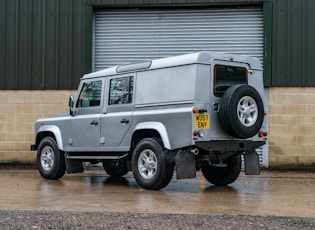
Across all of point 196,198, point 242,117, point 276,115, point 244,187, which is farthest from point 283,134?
point 196,198

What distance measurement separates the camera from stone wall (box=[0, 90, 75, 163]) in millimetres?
15008

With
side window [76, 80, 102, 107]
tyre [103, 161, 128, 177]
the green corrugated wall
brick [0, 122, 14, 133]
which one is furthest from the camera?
brick [0, 122, 14, 133]

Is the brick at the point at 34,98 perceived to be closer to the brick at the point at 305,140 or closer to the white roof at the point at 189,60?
the white roof at the point at 189,60

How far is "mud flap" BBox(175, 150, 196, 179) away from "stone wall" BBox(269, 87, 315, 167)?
571 cm

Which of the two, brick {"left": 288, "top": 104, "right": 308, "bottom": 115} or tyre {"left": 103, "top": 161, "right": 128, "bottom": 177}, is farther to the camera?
brick {"left": 288, "top": 104, "right": 308, "bottom": 115}

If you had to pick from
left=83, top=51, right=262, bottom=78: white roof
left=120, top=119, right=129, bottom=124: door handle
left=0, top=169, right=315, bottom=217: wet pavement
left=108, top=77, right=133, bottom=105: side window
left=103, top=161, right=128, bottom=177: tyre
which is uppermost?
left=83, top=51, right=262, bottom=78: white roof

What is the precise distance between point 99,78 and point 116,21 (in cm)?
472

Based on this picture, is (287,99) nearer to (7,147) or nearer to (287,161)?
(287,161)

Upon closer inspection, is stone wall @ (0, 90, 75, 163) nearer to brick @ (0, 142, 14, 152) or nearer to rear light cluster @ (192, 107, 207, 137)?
brick @ (0, 142, 14, 152)

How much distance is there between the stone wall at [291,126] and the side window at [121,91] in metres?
5.32

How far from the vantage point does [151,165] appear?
372 inches

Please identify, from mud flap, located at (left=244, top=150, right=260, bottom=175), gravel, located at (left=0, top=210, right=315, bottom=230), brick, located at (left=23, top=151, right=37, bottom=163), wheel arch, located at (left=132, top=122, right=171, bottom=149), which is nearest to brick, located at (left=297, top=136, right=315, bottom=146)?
mud flap, located at (left=244, top=150, right=260, bottom=175)

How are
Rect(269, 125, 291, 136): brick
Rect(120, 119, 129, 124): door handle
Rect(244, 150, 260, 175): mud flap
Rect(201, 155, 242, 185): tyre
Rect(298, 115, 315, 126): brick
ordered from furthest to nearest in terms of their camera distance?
1. Rect(269, 125, 291, 136): brick
2. Rect(298, 115, 315, 126): brick
3. Rect(201, 155, 242, 185): tyre
4. Rect(120, 119, 129, 124): door handle
5. Rect(244, 150, 260, 175): mud flap

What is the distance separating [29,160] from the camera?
15055 mm
